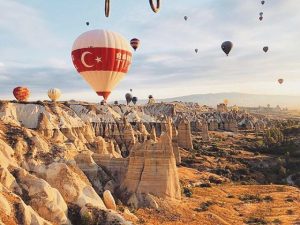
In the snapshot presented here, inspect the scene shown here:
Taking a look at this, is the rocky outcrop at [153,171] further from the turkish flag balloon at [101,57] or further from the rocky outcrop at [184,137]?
the rocky outcrop at [184,137]

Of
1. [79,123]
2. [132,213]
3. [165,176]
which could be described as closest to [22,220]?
[132,213]

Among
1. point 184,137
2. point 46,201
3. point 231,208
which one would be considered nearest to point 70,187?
point 46,201

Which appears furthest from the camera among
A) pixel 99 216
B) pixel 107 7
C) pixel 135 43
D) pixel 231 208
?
pixel 135 43

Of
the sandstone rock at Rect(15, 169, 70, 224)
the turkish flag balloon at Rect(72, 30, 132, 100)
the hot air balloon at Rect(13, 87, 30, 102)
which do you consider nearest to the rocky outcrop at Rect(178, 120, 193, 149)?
Result: the hot air balloon at Rect(13, 87, 30, 102)

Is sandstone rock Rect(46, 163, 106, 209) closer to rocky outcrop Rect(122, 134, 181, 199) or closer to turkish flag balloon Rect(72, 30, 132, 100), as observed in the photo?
rocky outcrop Rect(122, 134, 181, 199)

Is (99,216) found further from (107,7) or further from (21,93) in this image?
(21,93)

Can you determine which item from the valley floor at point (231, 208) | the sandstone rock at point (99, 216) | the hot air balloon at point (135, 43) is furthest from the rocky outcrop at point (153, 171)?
the hot air balloon at point (135, 43)

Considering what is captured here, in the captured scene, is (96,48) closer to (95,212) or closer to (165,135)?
(165,135)
